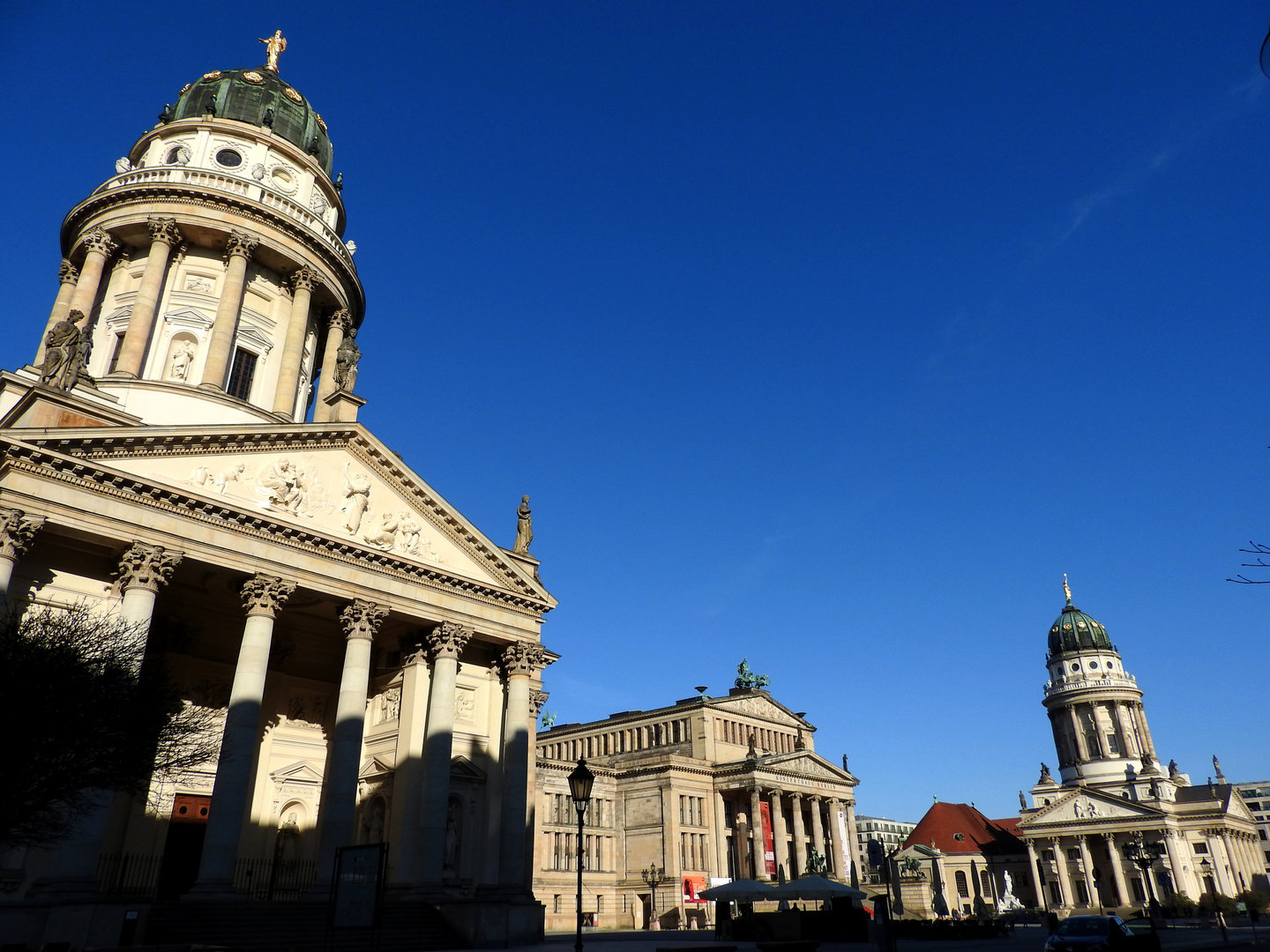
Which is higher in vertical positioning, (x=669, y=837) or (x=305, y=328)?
(x=305, y=328)

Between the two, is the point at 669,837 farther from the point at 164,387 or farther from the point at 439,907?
the point at 164,387

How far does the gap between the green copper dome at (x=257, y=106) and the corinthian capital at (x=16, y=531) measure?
30.8 metres

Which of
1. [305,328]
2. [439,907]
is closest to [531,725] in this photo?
[439,907]

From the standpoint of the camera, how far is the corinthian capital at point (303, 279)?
1666 inches

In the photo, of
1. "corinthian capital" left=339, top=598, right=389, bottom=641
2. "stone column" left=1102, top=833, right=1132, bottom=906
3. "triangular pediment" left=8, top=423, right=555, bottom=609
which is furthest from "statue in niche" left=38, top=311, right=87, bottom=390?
"stone column" left=1102, top=833, right=1132, bottom=906

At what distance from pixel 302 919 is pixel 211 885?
2.57m

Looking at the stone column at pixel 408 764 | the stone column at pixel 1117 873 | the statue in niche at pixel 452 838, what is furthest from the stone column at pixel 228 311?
the stone column at pixel 1117 873

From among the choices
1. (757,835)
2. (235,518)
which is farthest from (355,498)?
(757,835)

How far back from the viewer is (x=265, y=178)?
4450cm

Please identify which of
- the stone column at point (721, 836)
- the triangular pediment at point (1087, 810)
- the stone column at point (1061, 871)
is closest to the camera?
the stone column at point (721, 836)

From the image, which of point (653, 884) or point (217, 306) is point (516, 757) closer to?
point (217, 306)

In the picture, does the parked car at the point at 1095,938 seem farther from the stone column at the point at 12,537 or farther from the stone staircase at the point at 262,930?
the stone column at the point at 12,537

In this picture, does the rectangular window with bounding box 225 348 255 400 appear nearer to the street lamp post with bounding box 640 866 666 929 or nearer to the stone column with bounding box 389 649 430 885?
the stone column with bounding box 389 649 430 885

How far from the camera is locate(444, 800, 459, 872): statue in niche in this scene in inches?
1199
